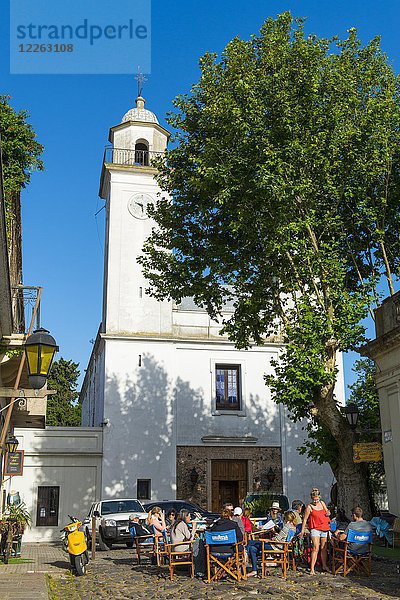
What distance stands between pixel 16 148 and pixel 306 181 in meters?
7.59

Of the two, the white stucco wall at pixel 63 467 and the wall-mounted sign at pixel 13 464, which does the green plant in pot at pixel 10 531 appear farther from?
the white stucco wall at pixel 63 467

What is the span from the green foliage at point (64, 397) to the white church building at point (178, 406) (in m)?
21.8

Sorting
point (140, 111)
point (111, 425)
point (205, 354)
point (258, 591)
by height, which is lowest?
point (258, 591)

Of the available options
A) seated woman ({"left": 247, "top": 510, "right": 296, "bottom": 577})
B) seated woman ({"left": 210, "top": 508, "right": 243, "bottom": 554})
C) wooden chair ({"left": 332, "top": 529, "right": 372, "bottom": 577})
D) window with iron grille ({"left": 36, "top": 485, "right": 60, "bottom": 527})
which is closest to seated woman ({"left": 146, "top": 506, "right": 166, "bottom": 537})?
seated woman ({"left": 247, "top": 510, "right": 296, "bottom": 577})

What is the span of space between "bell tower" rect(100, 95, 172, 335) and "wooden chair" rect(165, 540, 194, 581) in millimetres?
16768

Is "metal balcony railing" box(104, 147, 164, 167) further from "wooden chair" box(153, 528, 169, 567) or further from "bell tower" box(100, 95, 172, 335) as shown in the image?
"wooden chair" box(153, 528, 169, 567)

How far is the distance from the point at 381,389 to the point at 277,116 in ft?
24.9

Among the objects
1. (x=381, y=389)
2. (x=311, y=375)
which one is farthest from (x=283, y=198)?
(x=381, y=389)

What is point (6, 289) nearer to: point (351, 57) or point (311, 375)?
point (311, 375)

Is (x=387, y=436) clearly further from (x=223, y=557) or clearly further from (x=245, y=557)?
(x=223, y=557)

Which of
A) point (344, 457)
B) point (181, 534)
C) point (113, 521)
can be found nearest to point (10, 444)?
point (113, 521)

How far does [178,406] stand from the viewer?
28.8 metres

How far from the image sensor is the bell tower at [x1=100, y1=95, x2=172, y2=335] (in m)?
29.6

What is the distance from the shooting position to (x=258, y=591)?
10.5 m
